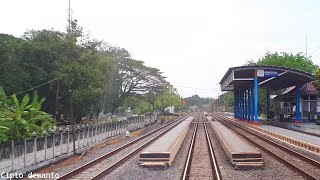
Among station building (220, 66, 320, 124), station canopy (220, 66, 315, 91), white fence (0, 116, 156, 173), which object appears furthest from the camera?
station building (220, 66, 320, 124)

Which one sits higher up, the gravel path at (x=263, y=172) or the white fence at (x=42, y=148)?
the white fence at (x=42, y=148)

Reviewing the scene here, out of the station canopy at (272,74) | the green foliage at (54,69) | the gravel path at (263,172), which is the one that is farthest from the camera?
the station canopy at (272,74)

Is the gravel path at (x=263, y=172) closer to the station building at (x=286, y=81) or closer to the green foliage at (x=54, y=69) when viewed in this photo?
the green foliage at (x=54, y=69)

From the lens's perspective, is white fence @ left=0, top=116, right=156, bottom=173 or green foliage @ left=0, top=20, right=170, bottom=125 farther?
green foliage @ left=0, top=20, right=170, bottom=125

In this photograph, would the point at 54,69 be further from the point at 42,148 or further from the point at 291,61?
the point at 291,61

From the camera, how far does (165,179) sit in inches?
559

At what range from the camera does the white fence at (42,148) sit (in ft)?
51.8

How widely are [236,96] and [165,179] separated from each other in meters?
62.2

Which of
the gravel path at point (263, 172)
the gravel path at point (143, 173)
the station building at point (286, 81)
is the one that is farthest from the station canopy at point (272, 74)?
the gravel path at point (143, 173)

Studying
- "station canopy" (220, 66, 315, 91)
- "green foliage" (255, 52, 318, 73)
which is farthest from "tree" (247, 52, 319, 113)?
"station canopy" (220, 66, 315, 91)

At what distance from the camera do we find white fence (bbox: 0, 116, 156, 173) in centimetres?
1580

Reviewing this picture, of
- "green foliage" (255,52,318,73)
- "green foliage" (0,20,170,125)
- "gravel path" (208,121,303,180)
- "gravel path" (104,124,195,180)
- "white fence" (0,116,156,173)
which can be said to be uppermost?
"green foliage" (255,52,318,73)

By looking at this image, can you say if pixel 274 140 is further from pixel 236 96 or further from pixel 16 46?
pixel 236 96

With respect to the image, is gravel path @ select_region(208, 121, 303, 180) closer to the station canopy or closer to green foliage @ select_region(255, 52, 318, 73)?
the station canopy
